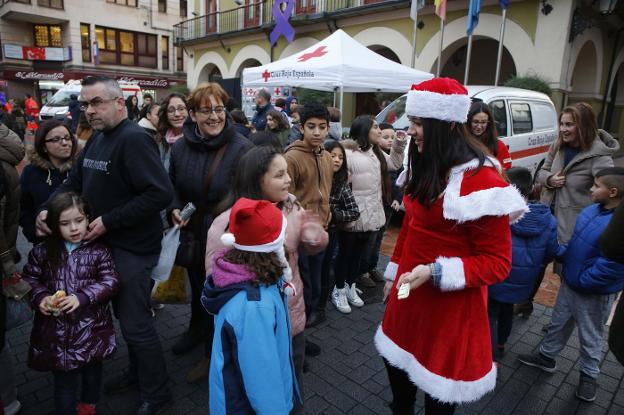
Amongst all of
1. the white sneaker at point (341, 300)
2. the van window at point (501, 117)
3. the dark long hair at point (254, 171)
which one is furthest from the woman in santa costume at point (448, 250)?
the van window at point (501, 117)

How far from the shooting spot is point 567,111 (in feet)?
12.6

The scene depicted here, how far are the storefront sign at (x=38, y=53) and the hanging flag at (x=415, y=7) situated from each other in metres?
27.1

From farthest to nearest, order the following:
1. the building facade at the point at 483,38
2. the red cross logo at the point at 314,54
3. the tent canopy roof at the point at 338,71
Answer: the building facade at the point at 483,38 < the red cross logo at the point at 314,54 < the tent canopy roof at the point at 338,71

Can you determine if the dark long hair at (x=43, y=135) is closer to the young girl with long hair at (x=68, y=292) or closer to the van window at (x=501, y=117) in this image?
the young girl with long hair at (x=68, y=292)

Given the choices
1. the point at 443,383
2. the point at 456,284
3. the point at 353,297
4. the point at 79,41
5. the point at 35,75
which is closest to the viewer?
the point at 456,284

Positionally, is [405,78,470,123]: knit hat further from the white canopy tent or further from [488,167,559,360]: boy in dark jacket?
the white canopy tent

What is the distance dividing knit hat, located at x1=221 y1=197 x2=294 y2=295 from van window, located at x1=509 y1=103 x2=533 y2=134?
7301 mm

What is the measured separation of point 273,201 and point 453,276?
95cm

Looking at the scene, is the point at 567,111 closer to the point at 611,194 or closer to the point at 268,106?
the point at 611,194

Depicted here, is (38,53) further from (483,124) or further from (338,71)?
(483,124)

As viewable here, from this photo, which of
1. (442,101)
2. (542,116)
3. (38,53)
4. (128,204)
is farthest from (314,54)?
(38,53)

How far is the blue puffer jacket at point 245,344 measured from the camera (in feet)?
5.36

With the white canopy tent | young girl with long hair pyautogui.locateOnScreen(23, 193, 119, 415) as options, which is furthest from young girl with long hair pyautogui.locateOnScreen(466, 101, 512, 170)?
the white canopy tent

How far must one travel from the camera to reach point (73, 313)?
2316 mm
